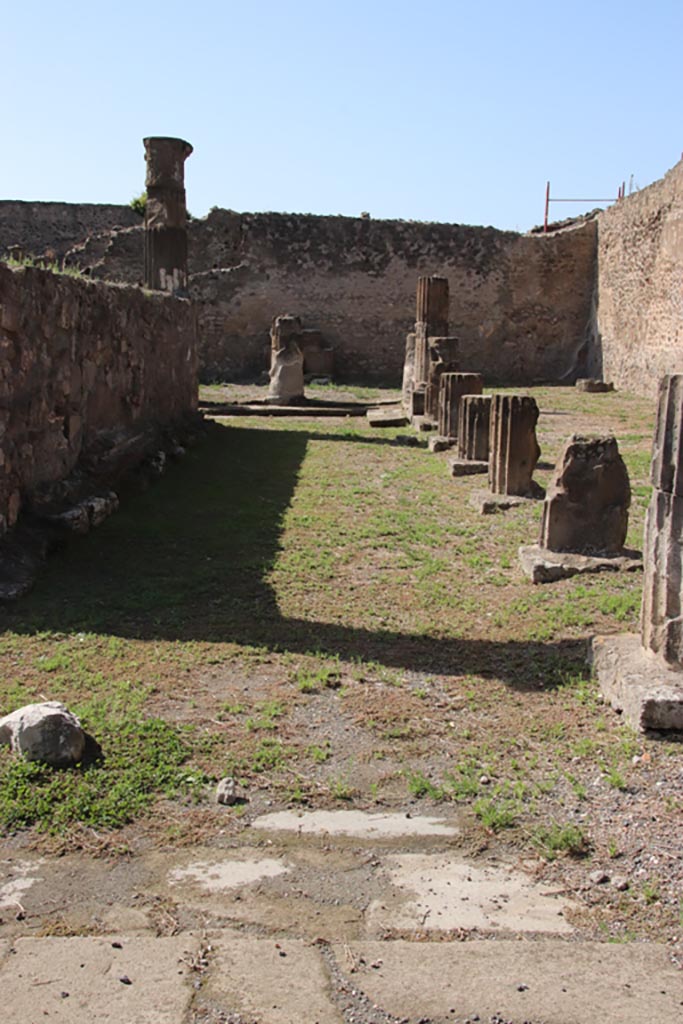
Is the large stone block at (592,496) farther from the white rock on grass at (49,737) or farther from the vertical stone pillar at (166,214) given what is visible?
the vertical stone pillar at (166,214)

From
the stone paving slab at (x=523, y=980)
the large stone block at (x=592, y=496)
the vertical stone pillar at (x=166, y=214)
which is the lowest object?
the stone paving slab at (x=523, y=980)

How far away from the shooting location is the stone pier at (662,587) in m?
4.08

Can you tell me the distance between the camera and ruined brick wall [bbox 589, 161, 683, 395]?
1769 centimetres

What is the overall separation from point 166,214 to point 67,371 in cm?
887

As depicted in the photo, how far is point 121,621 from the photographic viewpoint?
5.39 metres

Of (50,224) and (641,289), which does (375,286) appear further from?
(50,224)

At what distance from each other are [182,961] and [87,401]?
274 inches

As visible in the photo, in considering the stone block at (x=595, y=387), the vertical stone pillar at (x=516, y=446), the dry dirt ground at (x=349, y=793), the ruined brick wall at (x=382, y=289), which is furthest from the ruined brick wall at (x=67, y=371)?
the stone block at (x=595, y=387)

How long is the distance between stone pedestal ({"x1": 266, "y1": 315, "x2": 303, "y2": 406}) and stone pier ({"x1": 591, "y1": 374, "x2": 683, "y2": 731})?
553 inches

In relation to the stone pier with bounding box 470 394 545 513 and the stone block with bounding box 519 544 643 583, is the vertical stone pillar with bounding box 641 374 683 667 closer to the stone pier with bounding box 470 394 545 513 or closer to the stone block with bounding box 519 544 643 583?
the stone block with bounding box 519 544 643 583

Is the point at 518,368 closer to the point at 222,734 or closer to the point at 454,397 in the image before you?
the point at 454,397

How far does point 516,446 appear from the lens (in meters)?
8.75

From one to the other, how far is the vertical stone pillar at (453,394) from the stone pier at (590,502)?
653 cm

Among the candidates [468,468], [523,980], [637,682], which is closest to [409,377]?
[468,468]
